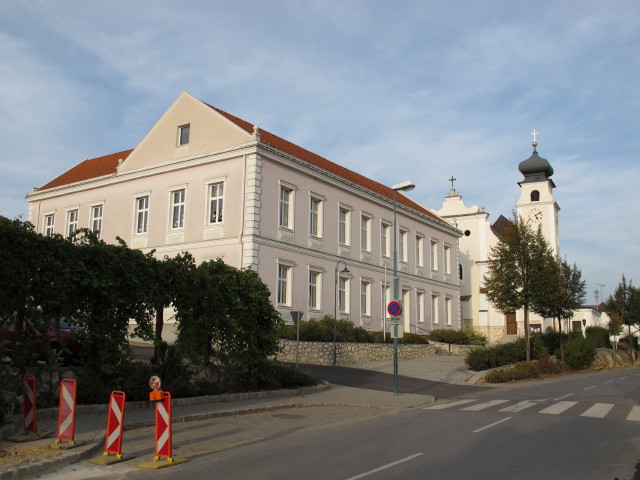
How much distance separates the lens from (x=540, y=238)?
1277 inches

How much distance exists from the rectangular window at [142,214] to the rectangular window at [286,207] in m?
8.47

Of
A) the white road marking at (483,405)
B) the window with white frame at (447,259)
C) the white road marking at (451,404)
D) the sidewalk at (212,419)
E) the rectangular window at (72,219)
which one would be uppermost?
the rectangular window at (72,219)

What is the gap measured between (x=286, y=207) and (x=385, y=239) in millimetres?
10713

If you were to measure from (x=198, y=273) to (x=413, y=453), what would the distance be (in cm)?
884

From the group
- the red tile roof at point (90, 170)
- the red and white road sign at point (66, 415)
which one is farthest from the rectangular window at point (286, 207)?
the red and white road sign at point (66, 415)

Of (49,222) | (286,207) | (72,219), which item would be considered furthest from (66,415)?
(49,222)

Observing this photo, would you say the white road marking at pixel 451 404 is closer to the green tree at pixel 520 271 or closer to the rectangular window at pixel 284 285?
the green tree at pixel 520 271

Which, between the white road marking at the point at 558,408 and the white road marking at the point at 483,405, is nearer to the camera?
the white road marking at the point at 558,408

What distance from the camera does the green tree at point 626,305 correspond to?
58000 millimetres

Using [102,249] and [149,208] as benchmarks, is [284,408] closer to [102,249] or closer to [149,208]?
[102,249]

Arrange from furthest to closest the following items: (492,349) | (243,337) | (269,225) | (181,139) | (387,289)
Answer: (387,289)
(181,139)
(269,225)
(492,349)
(243,337)

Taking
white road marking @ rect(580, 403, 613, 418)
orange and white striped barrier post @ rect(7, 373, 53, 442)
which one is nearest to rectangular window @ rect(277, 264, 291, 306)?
white road marking @ rect(580, 403, 613, 418)

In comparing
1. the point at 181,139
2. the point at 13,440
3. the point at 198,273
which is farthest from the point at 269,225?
the point at 13,440

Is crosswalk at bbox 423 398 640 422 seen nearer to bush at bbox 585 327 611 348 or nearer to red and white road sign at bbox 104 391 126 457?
red and white road sign at bbox 104 391 126 457
